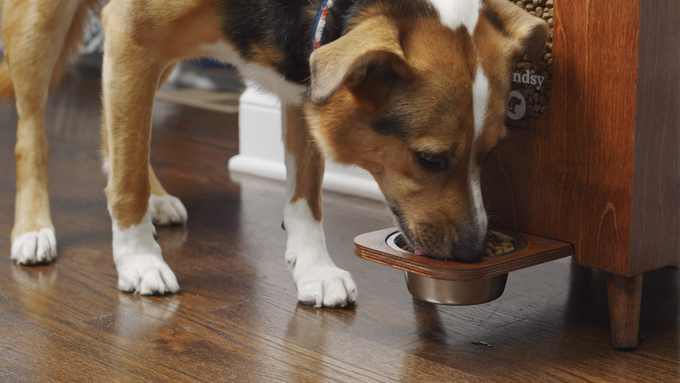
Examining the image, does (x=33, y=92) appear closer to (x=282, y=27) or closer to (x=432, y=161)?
(x=282, y=27)

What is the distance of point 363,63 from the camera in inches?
50.3

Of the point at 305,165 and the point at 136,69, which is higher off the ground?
the point at 136,69

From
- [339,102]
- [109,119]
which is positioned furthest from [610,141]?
[109,119]

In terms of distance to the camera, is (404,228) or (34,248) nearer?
(404,228)

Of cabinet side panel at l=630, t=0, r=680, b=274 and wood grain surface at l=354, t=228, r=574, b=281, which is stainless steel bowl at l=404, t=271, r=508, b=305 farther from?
cabinet side panel at l=630, t=0, r=680, b=274

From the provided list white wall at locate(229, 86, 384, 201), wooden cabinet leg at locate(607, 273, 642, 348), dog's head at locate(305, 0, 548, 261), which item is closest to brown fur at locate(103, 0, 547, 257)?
dog's head at locate(305, 0, 548, 261)

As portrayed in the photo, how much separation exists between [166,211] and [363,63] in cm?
130

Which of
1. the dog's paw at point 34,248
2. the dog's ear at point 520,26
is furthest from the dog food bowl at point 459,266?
the dog's paw at point 34,248

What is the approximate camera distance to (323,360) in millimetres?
1454

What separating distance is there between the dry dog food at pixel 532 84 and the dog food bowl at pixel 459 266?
269 millimetres

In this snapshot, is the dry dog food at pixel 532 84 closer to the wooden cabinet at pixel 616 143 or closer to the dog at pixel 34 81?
the wooden cabinet at pixel 616 143

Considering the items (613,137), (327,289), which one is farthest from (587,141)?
(327,289)

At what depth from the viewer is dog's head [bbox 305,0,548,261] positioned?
4.52 feet

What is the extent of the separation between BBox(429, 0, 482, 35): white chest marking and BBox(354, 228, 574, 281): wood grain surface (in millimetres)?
460
